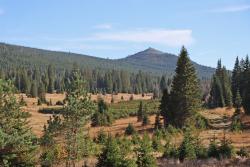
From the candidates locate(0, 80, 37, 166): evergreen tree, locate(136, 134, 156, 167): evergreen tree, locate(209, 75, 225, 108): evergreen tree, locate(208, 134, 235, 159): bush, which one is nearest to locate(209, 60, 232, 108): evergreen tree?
locate(209, 75, 225, 108): evergreen tree

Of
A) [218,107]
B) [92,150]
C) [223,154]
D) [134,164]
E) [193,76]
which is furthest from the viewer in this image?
[218,107]

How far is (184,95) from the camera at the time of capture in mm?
63906

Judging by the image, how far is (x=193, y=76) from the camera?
65.4 meters

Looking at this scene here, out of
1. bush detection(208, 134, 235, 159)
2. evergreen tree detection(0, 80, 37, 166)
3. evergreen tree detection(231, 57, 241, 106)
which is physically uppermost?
evergreen tree detection(231, 57, 241, 106)

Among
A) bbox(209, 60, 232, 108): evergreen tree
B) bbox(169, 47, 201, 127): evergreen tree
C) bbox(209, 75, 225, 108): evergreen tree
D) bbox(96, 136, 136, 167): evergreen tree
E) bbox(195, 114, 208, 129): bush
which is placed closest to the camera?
bbox(96, 136, 136, 167): evergreen tree

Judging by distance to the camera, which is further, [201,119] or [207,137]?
[201,119]

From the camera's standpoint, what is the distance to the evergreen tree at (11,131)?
Result: 3251 centimetres

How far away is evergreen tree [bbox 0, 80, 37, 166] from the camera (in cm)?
3251

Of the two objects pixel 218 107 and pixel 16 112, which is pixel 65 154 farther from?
pixel 218 107

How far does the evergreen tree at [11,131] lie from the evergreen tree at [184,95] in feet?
108

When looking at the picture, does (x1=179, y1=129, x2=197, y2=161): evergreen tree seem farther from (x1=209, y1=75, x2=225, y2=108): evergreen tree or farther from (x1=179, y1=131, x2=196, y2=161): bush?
(x1=209, y1=75, x2=225, y2=108): evergreen tree

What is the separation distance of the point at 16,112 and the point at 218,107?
239ft

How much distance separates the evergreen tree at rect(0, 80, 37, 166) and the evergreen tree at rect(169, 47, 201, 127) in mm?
32829

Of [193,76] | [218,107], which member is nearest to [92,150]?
[193,76]
